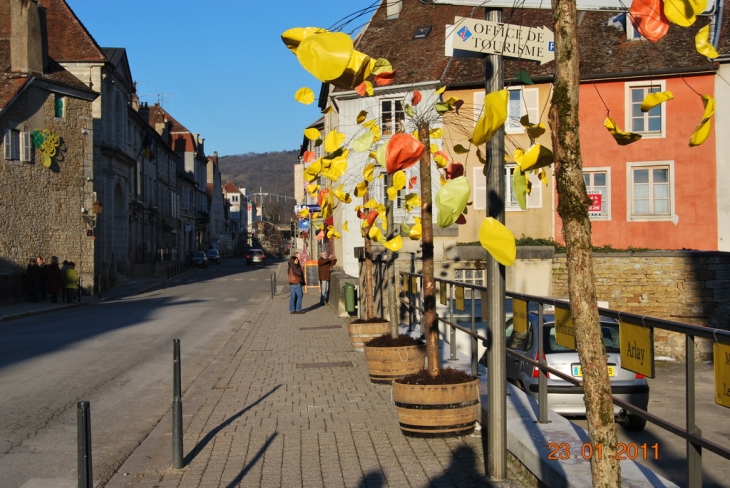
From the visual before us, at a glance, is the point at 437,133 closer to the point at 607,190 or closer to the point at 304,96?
the point at 304,96

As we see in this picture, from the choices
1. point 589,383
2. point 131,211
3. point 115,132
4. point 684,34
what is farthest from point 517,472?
point 131,211

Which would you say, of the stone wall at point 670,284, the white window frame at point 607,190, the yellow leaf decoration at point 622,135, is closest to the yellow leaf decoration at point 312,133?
the yellow leaf decoration at point 622,135

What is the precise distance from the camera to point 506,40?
5.00 m

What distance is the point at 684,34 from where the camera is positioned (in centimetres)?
2770

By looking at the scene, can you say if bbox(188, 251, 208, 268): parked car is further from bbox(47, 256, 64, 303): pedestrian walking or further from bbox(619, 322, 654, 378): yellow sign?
bbox(619, 322, 654, 378): yellow sign

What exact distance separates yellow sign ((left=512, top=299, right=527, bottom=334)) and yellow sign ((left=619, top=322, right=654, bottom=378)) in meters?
1.97

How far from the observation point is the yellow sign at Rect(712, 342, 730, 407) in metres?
3.00

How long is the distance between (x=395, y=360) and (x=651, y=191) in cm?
2147

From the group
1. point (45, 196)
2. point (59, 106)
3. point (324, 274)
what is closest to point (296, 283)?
point (324, 274)

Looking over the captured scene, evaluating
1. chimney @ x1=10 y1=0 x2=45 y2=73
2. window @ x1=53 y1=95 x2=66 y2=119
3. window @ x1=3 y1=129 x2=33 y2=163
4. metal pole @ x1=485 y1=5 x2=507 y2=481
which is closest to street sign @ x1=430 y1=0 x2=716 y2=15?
metal pole @ x1=485 y1=5 x2=507 y2=481

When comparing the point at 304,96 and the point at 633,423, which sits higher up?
the point at 304,96

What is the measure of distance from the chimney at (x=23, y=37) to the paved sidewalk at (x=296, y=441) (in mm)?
24335

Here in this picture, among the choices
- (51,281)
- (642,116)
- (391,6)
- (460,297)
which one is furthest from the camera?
(51,281)

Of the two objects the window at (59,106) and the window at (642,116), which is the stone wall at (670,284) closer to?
the window at (642,116)
